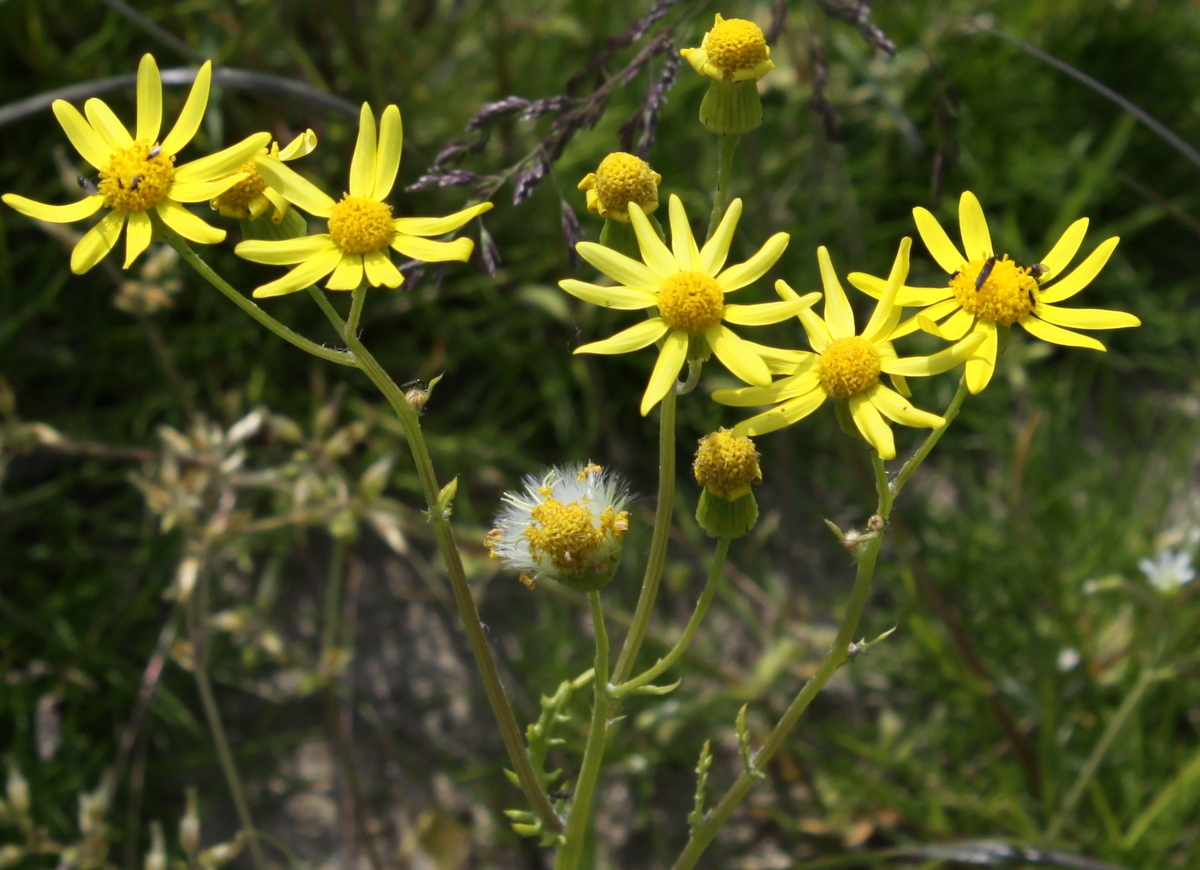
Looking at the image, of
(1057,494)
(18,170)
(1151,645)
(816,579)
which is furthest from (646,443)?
(18,170)

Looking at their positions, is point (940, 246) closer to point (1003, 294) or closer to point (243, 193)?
point (1003, 294)

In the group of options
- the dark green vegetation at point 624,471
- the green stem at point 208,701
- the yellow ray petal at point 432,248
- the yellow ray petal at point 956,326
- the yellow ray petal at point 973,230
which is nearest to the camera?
the yellow ray petal at point 432,248

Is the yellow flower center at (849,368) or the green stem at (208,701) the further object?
the green stem at (208,701)

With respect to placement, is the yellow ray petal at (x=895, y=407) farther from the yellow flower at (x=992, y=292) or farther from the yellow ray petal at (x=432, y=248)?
the yellow ray petal at (x=432, y=248)

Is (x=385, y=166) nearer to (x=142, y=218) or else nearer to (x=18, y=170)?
(x=142, y=218)

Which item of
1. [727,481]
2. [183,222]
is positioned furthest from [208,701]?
[727,481]

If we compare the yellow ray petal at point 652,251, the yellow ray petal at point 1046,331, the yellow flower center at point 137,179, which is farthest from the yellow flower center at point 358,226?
the yellow ray petal at point 1046,331

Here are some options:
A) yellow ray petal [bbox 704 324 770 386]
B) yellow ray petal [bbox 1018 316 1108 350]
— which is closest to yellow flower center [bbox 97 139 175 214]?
yellow ray petal [bbox 704 324 770 386]
